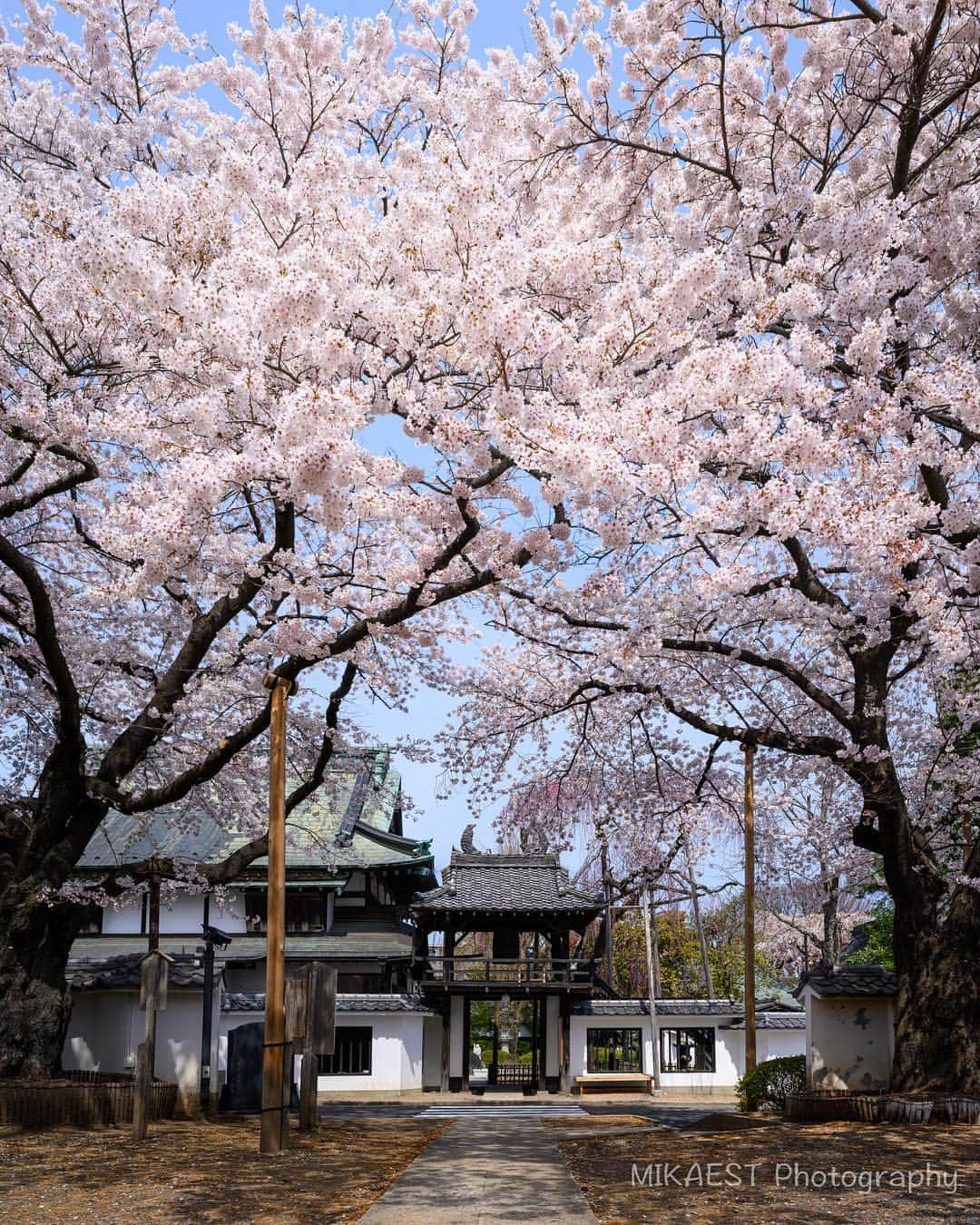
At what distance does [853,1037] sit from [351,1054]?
14955mm

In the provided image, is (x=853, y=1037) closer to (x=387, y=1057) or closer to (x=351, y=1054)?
(x=387, y=1057)

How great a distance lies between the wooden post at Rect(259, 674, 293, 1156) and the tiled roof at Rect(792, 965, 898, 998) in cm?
925

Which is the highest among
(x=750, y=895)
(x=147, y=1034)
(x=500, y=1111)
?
(x=750, y=895)

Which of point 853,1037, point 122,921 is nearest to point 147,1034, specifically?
point 853,1037

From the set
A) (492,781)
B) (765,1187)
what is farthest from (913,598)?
(492,781)

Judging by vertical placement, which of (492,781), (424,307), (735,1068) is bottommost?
(735,1068)

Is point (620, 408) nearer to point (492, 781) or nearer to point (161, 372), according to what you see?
point (161, 372)

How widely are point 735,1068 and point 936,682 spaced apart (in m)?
16.1

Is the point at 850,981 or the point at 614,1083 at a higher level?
the point at 850,981

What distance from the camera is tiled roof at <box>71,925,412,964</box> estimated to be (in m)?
27.5

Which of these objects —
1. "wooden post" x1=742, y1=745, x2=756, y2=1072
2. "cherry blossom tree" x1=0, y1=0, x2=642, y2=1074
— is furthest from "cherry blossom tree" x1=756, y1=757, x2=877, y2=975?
"cherry blossom tree" x1=0, y1=0, x2=642, y2=1074

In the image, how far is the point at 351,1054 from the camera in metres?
27.8

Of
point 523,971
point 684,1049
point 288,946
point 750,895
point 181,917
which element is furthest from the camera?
point 684,1049

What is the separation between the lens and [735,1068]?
29.8 meters
